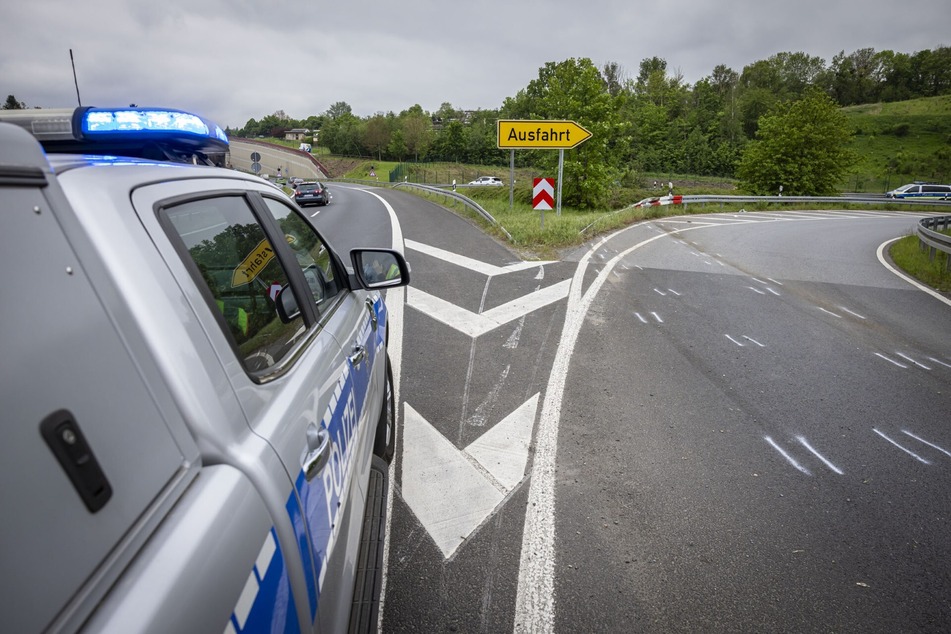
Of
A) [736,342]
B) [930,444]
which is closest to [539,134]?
[736,342]

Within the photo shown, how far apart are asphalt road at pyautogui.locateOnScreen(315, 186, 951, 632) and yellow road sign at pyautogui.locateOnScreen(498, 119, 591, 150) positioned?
839 cm

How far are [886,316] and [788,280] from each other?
2.44m

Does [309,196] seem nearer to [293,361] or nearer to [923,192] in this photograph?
[293,361]

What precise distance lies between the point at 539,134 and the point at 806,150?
3301 cm

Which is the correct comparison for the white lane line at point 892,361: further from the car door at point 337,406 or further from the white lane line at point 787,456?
the car door at point 337,406

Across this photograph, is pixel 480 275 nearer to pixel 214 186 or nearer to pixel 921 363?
pixel 921 363

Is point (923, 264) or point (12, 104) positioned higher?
point (12, 104)

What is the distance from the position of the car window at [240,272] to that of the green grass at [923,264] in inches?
460

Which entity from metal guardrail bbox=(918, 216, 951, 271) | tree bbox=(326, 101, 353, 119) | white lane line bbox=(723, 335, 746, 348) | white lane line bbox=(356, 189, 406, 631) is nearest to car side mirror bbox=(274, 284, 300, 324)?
white lane line bbox=(356, 189, 406, 631)

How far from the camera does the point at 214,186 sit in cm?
186

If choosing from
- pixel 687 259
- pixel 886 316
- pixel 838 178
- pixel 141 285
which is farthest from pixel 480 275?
pixel 838 178

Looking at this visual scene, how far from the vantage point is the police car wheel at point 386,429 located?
314 centimetres

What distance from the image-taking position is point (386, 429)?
3447 mm

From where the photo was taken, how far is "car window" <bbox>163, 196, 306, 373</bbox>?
159 centimetres
